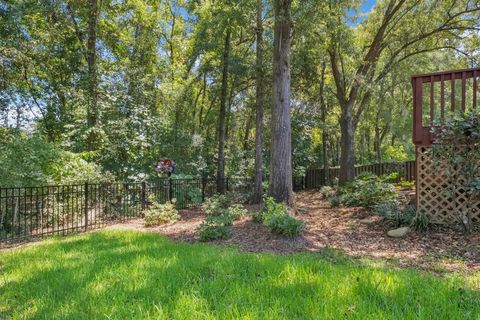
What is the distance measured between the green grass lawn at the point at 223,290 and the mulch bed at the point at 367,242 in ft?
2.26

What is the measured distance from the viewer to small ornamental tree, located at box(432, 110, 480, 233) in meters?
4.94

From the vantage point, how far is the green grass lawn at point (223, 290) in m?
2.24

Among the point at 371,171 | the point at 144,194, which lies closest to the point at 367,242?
the point at 144,194

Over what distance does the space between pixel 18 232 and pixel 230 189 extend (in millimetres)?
6658

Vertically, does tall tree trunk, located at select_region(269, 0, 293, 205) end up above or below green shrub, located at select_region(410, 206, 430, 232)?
above

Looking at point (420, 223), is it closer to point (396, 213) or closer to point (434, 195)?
point (396, 213)

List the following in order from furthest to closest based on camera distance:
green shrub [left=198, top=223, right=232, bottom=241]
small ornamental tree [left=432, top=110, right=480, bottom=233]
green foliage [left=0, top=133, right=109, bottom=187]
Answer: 1. green foliage [left=0, top=133, right=109, bottom=187]
2. green shrub [left=198, top=223, right=232, bottom=241]
3. small ornamental tree [left=432, top=110, right=480, bottom=233]

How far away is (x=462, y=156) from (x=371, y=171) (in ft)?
35.4

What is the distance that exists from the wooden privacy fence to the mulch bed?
29.2ft

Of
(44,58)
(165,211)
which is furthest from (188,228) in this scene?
(44,58)

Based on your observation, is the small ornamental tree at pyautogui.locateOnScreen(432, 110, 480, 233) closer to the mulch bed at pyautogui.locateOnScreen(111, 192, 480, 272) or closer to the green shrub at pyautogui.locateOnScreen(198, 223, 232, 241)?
the mulch bed at pyautogui.locateOnScreen(111, 192, 480, 272)

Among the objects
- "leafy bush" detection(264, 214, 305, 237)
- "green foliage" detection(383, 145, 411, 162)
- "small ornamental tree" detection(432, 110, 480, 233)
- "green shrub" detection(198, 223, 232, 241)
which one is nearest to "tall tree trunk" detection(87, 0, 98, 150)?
"green shrub" detection(198, 223, 232, 241)

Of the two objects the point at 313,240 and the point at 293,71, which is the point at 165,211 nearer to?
the point at 313,240

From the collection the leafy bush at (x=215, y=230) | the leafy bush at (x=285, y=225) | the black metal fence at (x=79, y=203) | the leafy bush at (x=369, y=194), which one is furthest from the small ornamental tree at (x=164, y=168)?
the leafy bush at (x=285, y=225)
